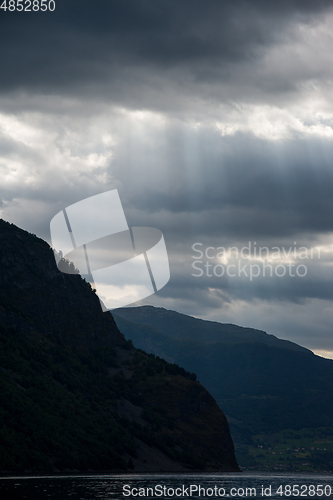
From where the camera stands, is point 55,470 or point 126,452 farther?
point 126,452

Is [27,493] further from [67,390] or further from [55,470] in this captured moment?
[67,390]

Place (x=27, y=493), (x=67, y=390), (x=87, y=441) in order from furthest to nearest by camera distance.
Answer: (x=67, y=390), (x=87, y=441), (x=27, y=493)

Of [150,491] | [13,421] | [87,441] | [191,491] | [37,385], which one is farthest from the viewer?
[37,385]

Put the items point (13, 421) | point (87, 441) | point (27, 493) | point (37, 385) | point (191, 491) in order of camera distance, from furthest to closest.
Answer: point (37, 385)
point (87, 441)
point (13, 421)
point (191, 491)
point (27, 493)

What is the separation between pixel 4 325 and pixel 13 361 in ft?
75.7

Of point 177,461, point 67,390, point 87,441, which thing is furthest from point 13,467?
point 177,461

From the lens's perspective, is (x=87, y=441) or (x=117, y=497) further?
(x=87, y=441)

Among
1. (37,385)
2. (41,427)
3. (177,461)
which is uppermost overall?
(37,385)

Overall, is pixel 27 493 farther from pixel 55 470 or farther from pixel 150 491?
pixel 55 470

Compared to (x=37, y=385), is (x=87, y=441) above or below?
below

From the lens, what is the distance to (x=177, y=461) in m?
200

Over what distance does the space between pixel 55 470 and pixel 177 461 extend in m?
67.8

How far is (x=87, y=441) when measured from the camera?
165125 millimetres

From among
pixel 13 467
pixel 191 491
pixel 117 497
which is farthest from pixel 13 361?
pixel 117 497
